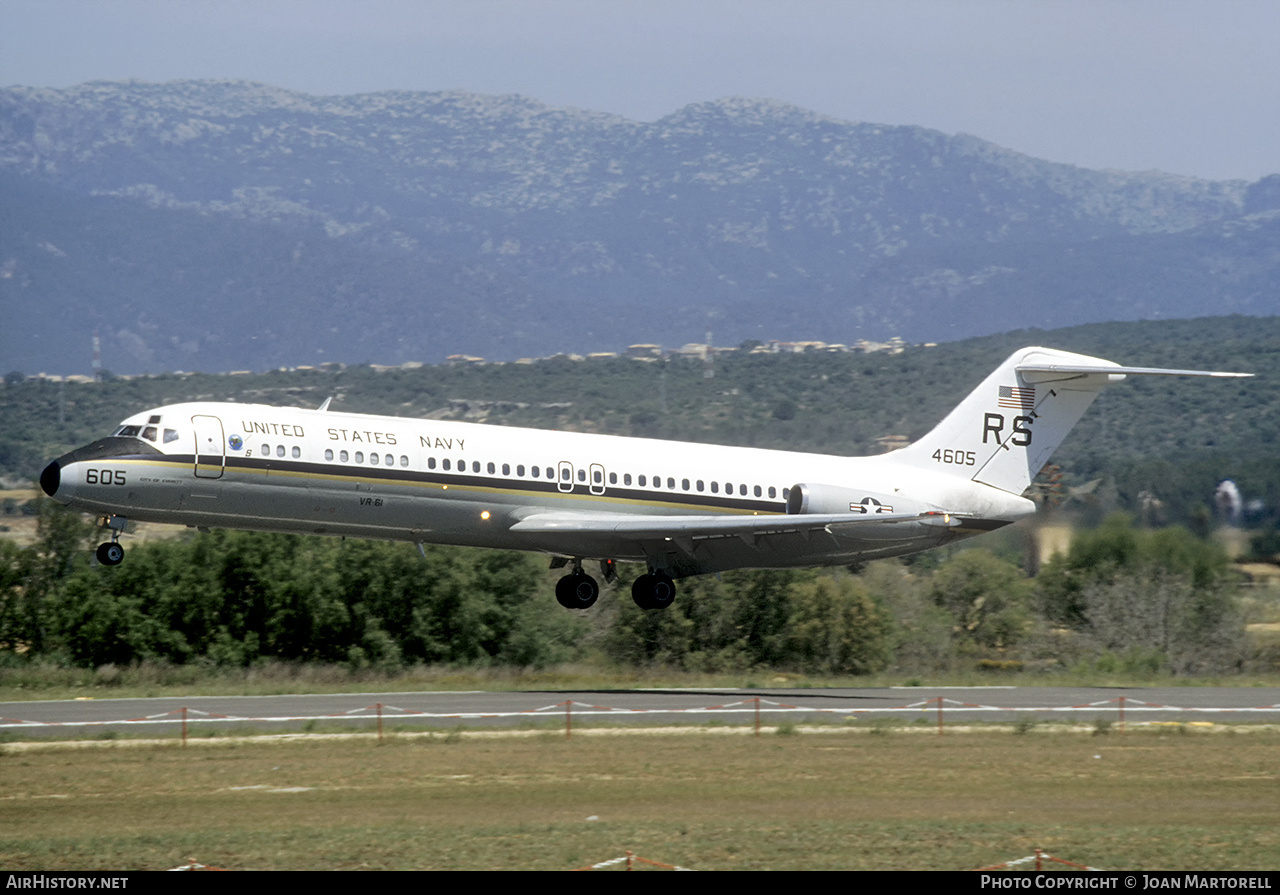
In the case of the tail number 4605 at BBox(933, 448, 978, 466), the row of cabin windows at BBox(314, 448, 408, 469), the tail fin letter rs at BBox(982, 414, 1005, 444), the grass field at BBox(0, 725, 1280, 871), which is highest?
the tail fin letter rs at BBox(982, 414, 1005, 444)

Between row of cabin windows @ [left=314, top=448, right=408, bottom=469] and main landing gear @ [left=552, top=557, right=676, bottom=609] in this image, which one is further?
main landing gear @ [left=552, top=557, right=676, bottom=609]

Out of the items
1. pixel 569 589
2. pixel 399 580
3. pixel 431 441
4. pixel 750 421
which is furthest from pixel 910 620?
pixel 750 421

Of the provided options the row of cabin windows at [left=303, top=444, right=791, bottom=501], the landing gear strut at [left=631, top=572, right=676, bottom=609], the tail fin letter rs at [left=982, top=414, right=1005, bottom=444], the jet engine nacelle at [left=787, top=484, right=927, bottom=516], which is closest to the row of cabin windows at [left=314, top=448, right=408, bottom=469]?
the row of cabin windows at [left=303, top=444, right=791, bottom=501]

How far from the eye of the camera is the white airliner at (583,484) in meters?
32.4

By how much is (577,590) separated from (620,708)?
3375mm

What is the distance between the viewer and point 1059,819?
74.8 feet

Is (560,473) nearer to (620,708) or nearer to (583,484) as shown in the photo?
(583,484)

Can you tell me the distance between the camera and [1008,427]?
41.6m

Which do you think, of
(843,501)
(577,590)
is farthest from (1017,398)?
(577,590)

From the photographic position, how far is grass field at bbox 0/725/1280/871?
2006 centimetres

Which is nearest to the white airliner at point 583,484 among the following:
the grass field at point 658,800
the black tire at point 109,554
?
the black tire at point 109,554

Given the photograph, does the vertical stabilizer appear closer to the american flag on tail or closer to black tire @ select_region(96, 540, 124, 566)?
the american flag on tail

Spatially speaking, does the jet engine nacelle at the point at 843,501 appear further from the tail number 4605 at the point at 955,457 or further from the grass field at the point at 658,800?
the grass field at the point at 658,800

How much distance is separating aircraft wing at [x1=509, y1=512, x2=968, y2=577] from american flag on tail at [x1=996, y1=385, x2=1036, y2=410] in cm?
357
